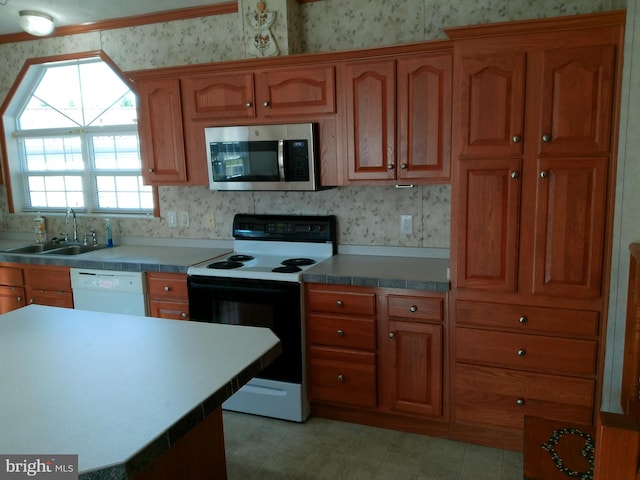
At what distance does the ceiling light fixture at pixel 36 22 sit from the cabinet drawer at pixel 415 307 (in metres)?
3.10

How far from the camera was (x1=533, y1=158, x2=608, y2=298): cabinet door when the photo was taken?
7.48 ft

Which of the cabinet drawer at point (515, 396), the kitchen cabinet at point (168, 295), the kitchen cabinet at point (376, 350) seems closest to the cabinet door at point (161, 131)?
the kitchen cabinet at point (168, 295)

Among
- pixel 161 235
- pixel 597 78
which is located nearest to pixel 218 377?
pixel 597 78

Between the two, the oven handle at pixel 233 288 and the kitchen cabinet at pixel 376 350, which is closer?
the kitchen cabinet at pixel 376 350

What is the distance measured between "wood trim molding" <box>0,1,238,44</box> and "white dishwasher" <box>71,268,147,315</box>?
1813 mm

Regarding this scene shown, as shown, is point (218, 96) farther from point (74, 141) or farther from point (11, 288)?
point (11, 288)

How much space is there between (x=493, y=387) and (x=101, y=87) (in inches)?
139

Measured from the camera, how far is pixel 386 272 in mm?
2789

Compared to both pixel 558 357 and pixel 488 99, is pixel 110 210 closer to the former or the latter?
pixel 488 99

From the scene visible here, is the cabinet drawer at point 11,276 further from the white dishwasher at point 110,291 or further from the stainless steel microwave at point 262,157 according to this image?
the stainless steel microwave at point 262,157

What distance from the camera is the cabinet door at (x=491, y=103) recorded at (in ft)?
7.66

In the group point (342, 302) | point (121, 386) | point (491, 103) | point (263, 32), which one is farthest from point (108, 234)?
point (491, 103)

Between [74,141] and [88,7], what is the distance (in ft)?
3.86

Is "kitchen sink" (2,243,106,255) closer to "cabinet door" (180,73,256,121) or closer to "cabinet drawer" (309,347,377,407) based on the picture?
Result: "cabinet door" (180,73,256,121)
